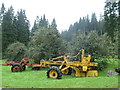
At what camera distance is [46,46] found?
14641 millimetres

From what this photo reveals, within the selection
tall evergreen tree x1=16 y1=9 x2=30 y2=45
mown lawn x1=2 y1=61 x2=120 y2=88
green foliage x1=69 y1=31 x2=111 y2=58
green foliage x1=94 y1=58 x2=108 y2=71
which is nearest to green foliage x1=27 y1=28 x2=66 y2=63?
green foliage x1=69 y1=31 x2=111 y2=58

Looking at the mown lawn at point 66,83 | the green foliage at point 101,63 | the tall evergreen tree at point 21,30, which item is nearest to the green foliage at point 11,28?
the tall evergreen tree at point 21,30

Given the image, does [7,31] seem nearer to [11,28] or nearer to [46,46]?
[11,28]

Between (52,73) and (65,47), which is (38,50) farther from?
(52,73)

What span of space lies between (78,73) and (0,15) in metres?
32.2

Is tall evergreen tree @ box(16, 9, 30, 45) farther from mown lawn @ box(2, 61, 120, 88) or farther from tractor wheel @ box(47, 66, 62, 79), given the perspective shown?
mown lawn @ box(2, 61, 120, 88)

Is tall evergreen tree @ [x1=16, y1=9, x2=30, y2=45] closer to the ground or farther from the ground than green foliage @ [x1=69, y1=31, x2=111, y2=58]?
farther from the ground

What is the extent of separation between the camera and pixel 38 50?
14.6m

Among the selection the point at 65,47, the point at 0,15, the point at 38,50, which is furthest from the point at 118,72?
the point at 0,15

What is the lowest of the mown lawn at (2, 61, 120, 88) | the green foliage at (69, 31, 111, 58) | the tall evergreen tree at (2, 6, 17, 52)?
the mown lawn at (2, 61, 120, 88)

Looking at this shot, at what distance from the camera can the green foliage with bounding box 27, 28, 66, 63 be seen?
14.5 metres

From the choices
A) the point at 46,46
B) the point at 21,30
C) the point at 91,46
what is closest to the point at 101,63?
the point at 91,46

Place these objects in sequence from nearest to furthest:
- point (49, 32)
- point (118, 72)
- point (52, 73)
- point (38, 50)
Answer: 1. point (52, 73)
2. point (118, 72)
3. point (38, 50)
4. point (49, 32)

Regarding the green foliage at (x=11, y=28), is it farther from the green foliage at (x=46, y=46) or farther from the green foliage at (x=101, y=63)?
the green foliage at (x=101, y=63)
